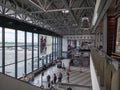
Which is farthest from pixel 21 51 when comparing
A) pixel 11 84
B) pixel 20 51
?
pixel 11 84

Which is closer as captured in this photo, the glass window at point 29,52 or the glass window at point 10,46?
the glass window at point 10,46

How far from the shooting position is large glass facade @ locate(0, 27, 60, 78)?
10.8 metres

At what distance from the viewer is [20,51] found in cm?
1366

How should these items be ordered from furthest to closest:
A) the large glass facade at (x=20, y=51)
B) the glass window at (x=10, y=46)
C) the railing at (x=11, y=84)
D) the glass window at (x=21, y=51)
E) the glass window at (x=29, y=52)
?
1. the glass window at (x=29, y=52)
2. the glass window at (x=21, y=51)
3. the glass window at (x=10, y=46)
4. the large glass facade at (x=20, y=51)
5. the railing at (x=11, y=84)

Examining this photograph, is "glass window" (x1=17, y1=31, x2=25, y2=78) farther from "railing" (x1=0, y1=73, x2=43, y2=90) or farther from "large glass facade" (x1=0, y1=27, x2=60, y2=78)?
"railing" (x1=0, y1=73, x2=43, y2=90)

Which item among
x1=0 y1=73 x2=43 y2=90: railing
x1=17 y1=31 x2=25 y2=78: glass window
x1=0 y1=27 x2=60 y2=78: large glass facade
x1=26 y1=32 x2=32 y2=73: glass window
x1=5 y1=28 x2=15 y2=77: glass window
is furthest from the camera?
x1=26 y1=32 x2=32 y2=73: glass window

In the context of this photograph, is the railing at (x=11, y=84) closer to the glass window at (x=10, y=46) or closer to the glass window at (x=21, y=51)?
the glass window at (x=10, y=46)

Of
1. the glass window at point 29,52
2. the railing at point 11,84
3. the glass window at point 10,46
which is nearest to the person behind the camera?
the railing at point 11,84

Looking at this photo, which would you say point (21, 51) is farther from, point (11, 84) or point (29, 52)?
point (11, 84)

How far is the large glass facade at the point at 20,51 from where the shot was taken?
10.8 metres

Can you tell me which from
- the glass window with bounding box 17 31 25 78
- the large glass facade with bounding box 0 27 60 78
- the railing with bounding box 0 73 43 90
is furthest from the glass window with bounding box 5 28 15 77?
the railing with bounding box 0 73 43 90

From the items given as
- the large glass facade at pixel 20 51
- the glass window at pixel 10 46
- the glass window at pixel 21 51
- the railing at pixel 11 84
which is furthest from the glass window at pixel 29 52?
the railing at pixel 11 84

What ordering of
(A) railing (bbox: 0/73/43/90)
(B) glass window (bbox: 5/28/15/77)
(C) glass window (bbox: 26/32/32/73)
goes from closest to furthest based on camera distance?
(A) railing (bbox: 0/73/43/90) → (B) glass window (bbox: 5/28/15/77) → (C) glass window (bbox: 26/32/32/73)

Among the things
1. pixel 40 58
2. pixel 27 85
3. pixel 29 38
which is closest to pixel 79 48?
pixel 40 58
